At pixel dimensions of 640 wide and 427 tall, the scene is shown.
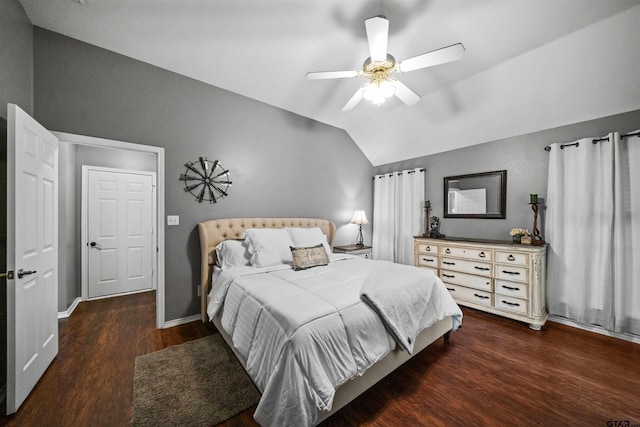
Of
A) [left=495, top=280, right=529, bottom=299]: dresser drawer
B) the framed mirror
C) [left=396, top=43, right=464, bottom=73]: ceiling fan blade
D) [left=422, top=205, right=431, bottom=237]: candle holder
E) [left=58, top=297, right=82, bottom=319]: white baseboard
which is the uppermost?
[left=396, top=43, right=464, bottom=73]: ceiling fan blade

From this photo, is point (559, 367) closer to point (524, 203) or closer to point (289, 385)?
point (524, 203)

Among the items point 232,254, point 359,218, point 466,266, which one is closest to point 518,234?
point 466,266

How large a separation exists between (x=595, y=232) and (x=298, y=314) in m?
3.43

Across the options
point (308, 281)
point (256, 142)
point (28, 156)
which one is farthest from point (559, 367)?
point (28, 156)

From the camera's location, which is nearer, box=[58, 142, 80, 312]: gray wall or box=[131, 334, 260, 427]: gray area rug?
box=[131, 334, 260, 427]: gray area rug

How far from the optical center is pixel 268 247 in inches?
112

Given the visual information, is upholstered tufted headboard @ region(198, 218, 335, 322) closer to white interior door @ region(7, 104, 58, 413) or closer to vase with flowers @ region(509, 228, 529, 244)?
white interior door @ region(7, 104, 58, 413)

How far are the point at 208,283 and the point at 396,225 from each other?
3.38m

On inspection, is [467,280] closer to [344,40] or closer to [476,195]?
[476,195]

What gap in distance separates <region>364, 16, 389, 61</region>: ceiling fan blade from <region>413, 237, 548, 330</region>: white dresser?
266 centimetres

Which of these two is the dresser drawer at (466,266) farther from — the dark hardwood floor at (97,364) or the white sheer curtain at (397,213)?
the dark hardwood floor at (97,364)

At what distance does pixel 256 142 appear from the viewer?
353 cm

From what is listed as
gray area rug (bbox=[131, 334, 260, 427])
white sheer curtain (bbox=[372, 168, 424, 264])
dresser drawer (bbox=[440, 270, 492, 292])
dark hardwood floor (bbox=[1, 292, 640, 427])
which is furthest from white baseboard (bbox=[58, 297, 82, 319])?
dresser drawer (bbox=[440, 270, 492, 292])

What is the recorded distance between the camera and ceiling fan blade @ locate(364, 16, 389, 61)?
1688mm
